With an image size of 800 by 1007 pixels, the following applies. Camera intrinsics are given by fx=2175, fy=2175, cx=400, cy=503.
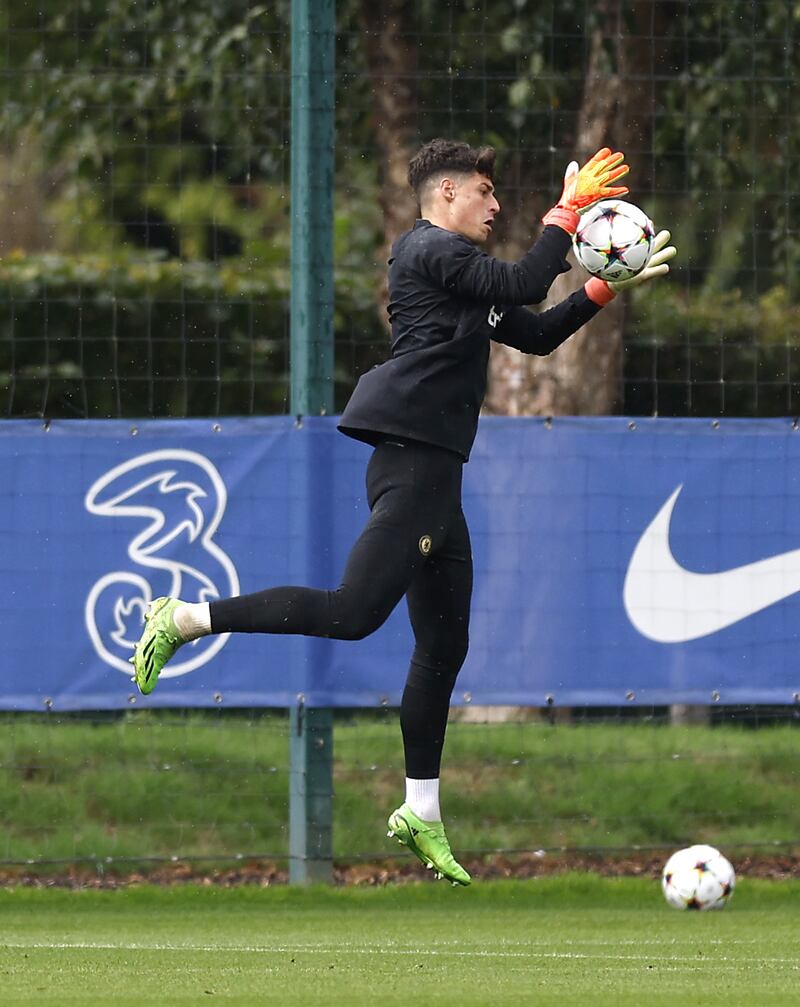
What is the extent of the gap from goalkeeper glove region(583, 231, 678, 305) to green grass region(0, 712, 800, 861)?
3350 millimetres

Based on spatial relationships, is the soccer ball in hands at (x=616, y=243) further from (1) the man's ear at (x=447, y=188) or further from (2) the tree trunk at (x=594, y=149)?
(2) the tree trunk at (x=594, y=149)

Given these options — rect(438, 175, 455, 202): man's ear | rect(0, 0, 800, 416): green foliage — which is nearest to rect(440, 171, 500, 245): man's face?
rect(438, 175, 455, 202): man's ear

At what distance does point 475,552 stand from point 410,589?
226cm

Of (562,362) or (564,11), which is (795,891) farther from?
(564,11)

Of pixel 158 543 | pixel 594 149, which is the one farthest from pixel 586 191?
pixel 594 149

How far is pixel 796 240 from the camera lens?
1322cm

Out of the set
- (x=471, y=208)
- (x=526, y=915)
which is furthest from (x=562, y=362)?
(x=471, y=208)

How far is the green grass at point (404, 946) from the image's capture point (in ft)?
21.3

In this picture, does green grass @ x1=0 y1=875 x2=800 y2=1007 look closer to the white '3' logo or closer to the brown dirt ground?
the brown dirt ground

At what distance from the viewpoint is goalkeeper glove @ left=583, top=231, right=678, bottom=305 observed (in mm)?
7102

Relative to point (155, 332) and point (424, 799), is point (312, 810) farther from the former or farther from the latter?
point (155, 332)

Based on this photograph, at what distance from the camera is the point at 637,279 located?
7.16 m

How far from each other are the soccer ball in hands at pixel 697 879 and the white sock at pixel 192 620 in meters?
2.76

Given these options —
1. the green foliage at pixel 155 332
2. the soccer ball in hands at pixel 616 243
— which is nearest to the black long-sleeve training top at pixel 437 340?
the soccer ball in hands at pixel 616 243
